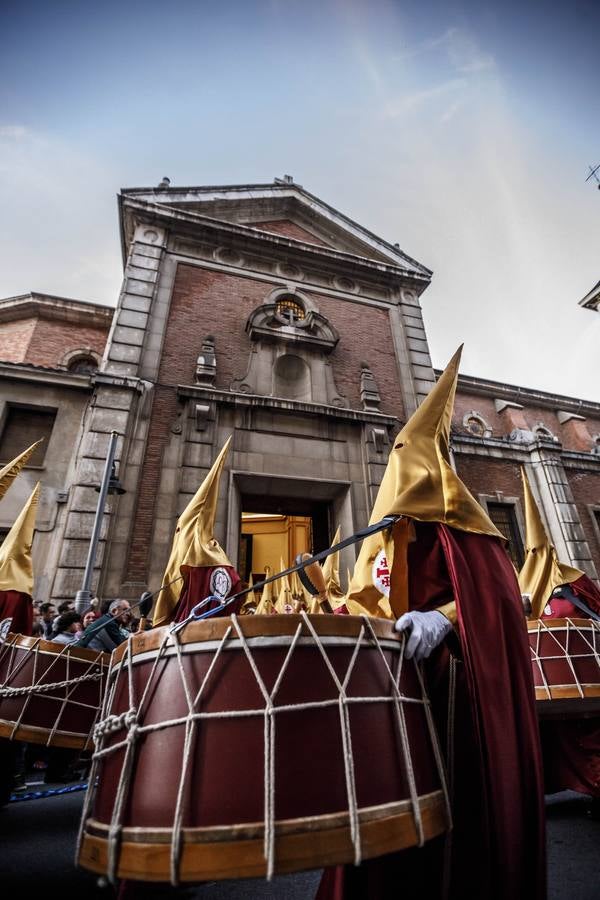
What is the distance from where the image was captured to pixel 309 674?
5.06ft

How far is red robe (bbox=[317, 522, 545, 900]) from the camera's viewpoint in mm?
1741

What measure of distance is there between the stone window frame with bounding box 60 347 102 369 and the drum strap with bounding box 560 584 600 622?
14.1 m

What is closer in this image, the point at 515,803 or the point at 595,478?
the point at 515,803

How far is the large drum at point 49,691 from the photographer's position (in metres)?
3.11

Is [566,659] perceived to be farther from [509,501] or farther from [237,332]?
[237,332]

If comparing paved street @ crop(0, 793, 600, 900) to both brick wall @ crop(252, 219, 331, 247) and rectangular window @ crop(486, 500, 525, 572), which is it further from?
brick wall @ crop(252, 219, 331, 247)

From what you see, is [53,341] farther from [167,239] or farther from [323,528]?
[323,528]

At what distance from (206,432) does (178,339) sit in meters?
2.94

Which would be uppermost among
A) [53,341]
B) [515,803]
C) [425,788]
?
[53,341]

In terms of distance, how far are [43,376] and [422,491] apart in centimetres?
1036

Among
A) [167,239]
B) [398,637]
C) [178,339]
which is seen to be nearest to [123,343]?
[178,339]

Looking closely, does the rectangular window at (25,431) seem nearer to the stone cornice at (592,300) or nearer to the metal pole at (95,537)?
the metal pole at (95,537)

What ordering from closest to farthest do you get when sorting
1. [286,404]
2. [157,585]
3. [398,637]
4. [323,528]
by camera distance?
[398,637] → [157,585] → [286,404] → [323,528]

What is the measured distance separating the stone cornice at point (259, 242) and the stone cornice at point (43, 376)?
17.8 ft
